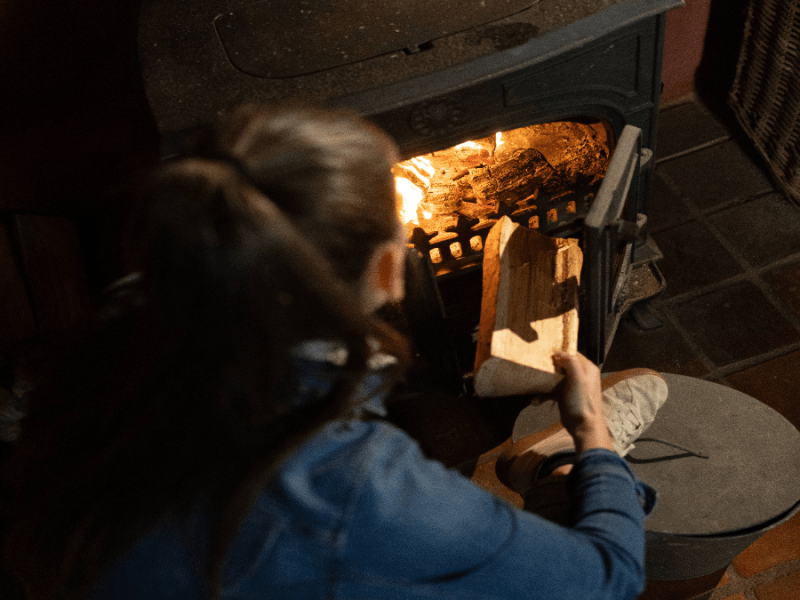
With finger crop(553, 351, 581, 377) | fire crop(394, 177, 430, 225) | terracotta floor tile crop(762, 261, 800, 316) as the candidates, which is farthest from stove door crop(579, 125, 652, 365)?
terracotta floor tile crop(762, 261, 800, 316)

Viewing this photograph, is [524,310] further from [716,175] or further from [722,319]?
[716,175]

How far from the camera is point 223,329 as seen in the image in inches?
21.3

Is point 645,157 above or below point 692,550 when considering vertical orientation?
above

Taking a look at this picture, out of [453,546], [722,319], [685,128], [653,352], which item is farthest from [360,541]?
[685,128]

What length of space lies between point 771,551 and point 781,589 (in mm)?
75

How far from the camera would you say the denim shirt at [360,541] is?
58 centimetres

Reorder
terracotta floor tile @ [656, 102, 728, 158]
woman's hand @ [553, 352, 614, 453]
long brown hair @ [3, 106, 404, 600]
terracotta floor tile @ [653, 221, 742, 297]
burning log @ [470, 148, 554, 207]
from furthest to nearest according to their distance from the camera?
terracotta floor tile @ [656, 102, 728, 158], terracotta floor tile @ [653, 221, 742, 297], burning log @ [470, 148, 554, 207], woman's hand @ [553, 352, 614, 453], long brown hair @ [3, 106, 404, 600]

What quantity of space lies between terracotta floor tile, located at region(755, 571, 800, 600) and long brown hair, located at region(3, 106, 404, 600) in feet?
3.75

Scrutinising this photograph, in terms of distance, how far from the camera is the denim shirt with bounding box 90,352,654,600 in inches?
22.9

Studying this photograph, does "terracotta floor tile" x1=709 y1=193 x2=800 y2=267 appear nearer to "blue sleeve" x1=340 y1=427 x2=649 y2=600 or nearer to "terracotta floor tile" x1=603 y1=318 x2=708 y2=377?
"terracotta floor tile" x1=603 y1=318 x2=708 y2=377

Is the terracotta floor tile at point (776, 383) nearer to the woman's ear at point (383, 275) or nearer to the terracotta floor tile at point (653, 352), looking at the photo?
the terracotta floor tile at point (653, 352)

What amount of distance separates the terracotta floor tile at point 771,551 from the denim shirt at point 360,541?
888 millimetres

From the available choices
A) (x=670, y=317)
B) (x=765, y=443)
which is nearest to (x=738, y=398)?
(x=765, y=443)

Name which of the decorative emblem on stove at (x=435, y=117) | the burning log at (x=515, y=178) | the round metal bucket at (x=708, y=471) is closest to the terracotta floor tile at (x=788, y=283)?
the round metal bucket at (x=708, y=471)
